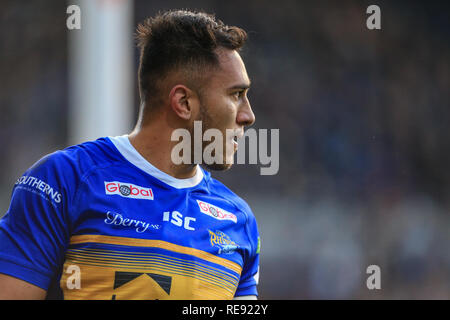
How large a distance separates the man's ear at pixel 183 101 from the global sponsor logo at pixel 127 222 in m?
0.46

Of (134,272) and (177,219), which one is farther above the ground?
(177,219)

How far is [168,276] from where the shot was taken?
2.21m

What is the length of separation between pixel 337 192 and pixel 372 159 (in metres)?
0.64

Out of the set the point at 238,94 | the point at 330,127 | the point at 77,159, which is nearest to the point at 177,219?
the point at 77,159

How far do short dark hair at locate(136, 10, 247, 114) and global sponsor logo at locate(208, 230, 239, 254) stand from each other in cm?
58

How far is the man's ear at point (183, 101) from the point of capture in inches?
95.5

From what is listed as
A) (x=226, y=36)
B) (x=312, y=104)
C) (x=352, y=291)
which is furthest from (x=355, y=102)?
(x=226, y=36)

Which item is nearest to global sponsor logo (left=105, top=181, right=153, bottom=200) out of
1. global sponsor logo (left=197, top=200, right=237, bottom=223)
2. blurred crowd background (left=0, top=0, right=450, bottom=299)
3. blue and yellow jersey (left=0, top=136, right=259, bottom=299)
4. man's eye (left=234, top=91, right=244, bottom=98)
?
blue and yellow jersey (left=0, top=136, right=259, bottom=299)

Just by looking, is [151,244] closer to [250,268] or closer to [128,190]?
[128,190]

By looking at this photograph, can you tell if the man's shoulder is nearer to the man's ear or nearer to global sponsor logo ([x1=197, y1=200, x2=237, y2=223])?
the man's ear

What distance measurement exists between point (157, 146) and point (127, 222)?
1.18ft

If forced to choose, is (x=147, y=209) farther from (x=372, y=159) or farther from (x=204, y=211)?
(x=372, y=159)

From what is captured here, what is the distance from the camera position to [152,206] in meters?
2.30

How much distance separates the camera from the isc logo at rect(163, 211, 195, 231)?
90.9 inches
